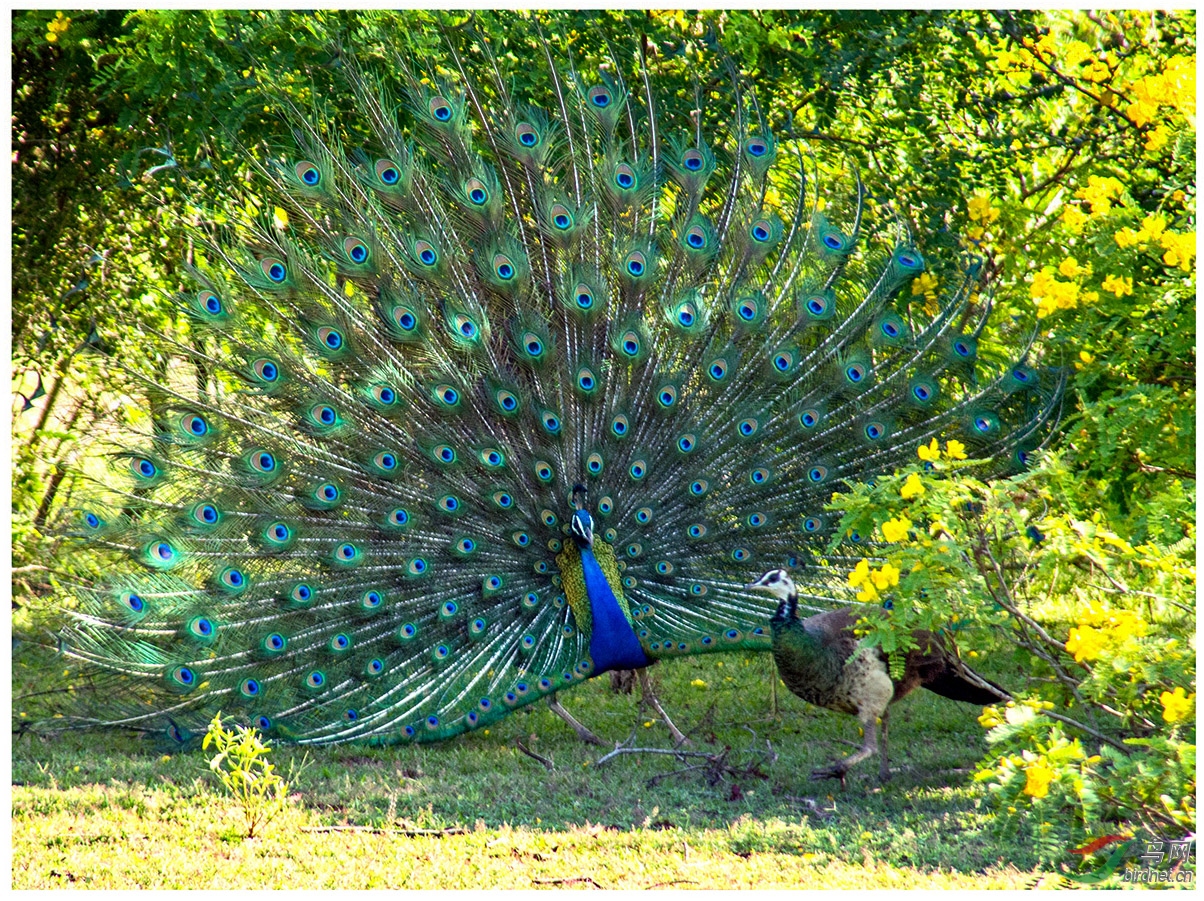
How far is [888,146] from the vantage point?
22.5 feet

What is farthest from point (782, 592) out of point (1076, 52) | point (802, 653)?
point (1076, 52)

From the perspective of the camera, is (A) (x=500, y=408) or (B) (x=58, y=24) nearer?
(A) (x=500, y=408)

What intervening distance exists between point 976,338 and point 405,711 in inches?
124

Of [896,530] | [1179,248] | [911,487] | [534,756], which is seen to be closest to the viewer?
[896,530]

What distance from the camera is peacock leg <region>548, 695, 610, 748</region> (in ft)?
19.1

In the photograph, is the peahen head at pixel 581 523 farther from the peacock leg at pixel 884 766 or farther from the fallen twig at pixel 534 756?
Answer: the peacock leg at pixel 884 766

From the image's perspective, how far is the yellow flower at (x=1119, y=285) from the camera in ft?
15.8

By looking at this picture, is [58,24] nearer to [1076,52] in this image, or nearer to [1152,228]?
[1076,52]

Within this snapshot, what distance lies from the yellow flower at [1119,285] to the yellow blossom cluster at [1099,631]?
161 cm

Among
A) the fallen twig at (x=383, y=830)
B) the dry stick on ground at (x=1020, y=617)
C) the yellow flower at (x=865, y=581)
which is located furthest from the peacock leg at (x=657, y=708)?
the yellow flower at (x=865, y=581)

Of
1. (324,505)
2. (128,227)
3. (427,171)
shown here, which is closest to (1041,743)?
(324,505)

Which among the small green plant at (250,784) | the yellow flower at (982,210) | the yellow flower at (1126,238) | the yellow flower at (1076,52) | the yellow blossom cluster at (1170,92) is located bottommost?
the small green plant at (250,784)

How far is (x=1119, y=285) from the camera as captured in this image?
4828 mm

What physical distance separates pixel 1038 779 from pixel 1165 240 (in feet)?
7.07
